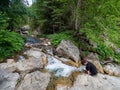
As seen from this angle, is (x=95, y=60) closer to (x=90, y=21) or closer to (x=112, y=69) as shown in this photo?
(x=112, y=69)

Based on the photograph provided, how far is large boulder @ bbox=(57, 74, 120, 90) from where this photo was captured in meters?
8.11

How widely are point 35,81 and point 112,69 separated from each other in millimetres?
5419

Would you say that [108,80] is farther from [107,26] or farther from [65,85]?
[107,26]

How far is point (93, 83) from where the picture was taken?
8.53 meters

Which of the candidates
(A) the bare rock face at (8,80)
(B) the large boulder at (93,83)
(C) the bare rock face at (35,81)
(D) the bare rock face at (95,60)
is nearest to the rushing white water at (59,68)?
(C) the bare rock face at (35,81)

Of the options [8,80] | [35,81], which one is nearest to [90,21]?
[35,81]

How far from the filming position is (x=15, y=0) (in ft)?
43.5

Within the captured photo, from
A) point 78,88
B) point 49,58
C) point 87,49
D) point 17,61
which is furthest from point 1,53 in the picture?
point 87,49

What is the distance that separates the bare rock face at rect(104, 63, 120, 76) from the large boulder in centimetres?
162

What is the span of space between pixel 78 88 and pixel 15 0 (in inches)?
334

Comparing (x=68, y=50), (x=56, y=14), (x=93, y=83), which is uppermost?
(x=56, y=14)

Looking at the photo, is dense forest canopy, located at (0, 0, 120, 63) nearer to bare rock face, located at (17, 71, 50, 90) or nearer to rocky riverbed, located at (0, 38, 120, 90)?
rocky riverbed, located at (0, 38, 120, 90)

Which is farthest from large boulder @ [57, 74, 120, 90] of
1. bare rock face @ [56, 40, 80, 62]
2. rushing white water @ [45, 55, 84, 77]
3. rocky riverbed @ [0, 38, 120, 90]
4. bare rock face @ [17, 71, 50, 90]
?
bare rock face @ [56, 40, 80, 62]

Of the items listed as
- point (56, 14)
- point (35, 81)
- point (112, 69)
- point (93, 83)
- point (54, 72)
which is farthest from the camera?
point (56, 14)
